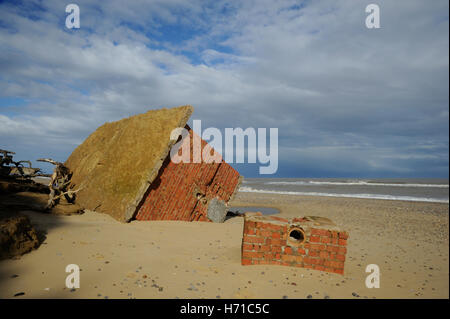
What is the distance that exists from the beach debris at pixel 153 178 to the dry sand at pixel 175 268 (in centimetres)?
48

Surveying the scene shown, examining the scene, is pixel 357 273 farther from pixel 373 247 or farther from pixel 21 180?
pixel 21 180

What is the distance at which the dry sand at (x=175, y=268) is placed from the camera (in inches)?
131

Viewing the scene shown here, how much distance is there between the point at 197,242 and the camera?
5.86 meters

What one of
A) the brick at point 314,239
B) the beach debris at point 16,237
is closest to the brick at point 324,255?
the brick at point 314,239

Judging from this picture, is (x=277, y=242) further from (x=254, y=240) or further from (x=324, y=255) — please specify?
(x=324, y=255)

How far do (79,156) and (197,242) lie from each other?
6.59 meters

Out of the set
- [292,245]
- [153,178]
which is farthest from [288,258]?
[153,178]

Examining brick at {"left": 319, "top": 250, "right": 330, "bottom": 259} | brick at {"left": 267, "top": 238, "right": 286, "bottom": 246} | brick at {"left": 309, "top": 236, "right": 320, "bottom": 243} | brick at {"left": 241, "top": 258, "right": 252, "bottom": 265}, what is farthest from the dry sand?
brick at {"left": 309, "top": 236, "right": 320, "bottom": 243}

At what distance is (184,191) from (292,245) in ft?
13.1

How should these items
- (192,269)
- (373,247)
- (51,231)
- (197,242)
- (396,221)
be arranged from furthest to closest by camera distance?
1. (396,221)
2. (373,247)
3. (197,242)
4. (51,231)
5. (192,269)

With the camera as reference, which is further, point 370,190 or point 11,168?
point 370,190

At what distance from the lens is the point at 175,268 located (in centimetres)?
408

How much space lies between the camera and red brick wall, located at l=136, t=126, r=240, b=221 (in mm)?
6898
